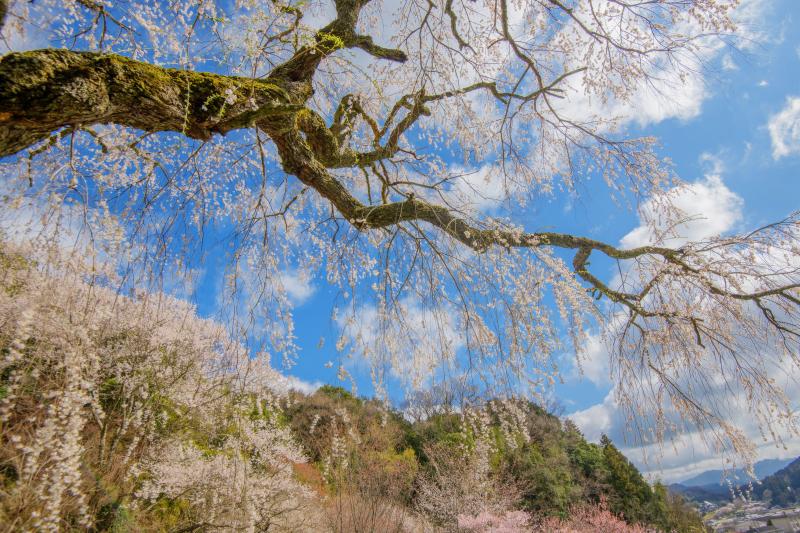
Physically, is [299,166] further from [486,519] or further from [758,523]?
[758,523]

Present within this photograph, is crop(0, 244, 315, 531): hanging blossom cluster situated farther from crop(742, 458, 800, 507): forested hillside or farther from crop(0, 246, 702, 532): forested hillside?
crop(742, 458, 800, 507): forested hillside

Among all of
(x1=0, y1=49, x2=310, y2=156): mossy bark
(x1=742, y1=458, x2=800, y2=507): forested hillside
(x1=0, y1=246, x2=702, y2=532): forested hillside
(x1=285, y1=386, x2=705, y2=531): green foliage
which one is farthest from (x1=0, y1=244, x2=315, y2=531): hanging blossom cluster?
(x1=742, y1=458, x2=800, y2=507): forested hillside

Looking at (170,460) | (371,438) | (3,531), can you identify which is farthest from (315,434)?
(3,531)

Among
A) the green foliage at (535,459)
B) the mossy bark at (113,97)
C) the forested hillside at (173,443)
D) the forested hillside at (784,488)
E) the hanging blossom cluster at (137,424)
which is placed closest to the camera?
the mossy bark at (113,97)

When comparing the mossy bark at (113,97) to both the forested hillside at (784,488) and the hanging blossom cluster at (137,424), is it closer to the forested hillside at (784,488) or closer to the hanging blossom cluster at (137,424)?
the hanging blossom cluster at (137,424)

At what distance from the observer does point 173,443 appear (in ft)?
22.2

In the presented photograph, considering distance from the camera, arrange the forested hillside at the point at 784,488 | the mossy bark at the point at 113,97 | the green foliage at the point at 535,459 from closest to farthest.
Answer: the mossy bark at the point at 113,97 < the green foliage at the point at 535,459 < the forested hillside at the point at 784,488

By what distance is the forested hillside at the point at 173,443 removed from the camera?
318cm

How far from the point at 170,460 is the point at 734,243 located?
800 cm

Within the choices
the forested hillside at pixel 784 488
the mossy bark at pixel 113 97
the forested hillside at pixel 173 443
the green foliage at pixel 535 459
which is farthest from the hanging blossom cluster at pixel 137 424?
the forested hillside at pixel 784 488

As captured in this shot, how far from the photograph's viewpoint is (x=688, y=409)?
101 inches

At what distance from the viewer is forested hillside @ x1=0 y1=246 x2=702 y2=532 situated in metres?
3.18

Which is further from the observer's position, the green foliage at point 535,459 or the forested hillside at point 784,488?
the forested hillside at point 784,488

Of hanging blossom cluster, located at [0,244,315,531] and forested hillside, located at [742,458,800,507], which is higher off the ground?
hanging blossom cluster, located at [0,244,315,531]
